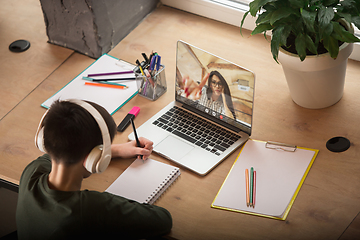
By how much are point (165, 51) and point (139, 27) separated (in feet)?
0.81

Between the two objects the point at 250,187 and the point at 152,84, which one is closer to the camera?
the point at 250,187

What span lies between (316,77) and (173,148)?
52 cm

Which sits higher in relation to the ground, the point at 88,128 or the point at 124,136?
the point at 88,128

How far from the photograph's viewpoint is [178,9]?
2031 mm

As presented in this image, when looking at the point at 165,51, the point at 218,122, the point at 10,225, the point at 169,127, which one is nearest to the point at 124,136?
the point at 169,127

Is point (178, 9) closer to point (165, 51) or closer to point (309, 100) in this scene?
point (165, 51)

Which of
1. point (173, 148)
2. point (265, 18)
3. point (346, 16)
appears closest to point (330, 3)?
point (346, 16)

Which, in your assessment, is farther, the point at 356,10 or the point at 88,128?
the point at 356,10

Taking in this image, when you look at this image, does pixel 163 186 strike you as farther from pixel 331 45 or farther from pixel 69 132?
pixel 331 45

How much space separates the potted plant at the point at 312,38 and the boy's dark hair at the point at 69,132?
612 mm

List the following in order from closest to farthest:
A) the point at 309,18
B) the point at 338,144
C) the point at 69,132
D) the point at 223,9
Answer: the point at 69,132, the point at 309,18, the point at 338,144, the point at 223,9

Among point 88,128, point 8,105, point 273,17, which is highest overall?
point 273,17

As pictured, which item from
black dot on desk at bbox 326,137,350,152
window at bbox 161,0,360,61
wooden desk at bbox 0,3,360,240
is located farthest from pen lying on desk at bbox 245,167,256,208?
window at bbox 161,0,360,61

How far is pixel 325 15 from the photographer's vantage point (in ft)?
3.96
